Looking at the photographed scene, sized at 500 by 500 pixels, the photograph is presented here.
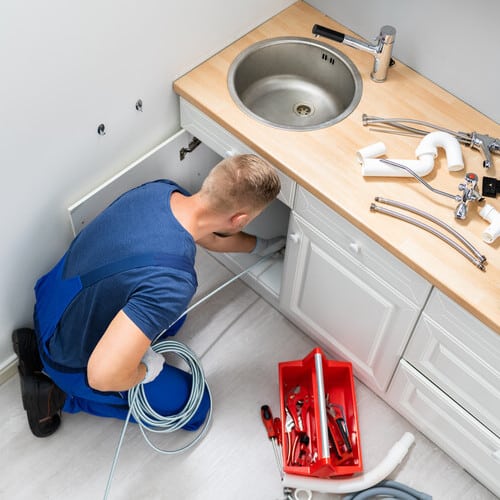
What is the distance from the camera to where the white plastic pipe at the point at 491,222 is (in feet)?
5.95

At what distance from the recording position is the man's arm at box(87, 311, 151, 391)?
1.75 m

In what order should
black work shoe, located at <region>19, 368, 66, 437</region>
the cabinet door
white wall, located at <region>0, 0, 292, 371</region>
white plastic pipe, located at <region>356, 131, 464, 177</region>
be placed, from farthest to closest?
1. black work shoe, located at <region>19, 368, 66, 437</region>
2. the cabinet door
3. white plastic pipe, located at <region>356, 131, 464, 177</region>
4. white wall, located at <region>0, 0, 292, 371</region>

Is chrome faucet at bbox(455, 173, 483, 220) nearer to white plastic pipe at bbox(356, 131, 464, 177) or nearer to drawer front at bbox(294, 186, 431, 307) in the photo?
white plastic pipe at bbox(356, 131, 464, 177)

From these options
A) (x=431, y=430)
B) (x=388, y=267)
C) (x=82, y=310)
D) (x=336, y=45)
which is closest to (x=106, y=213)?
(x=82, y=310)

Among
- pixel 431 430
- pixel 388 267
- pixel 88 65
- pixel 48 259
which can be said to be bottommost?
pixel 431 430

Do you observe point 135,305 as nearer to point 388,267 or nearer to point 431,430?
point 388,267

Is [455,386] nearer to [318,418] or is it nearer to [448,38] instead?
[318,418]

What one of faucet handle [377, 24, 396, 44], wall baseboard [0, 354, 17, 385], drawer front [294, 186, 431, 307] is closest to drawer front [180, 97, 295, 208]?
drawer front [294, 186, 431, 307]

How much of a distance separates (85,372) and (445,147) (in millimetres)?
1280

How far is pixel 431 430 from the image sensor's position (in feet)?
7.64

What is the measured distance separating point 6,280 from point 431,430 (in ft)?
4.90

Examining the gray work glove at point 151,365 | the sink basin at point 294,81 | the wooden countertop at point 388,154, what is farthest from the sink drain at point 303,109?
the gray work glove at point 151,365

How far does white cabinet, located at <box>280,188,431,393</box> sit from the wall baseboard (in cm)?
99

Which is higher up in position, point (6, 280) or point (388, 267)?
point (388, 267)
